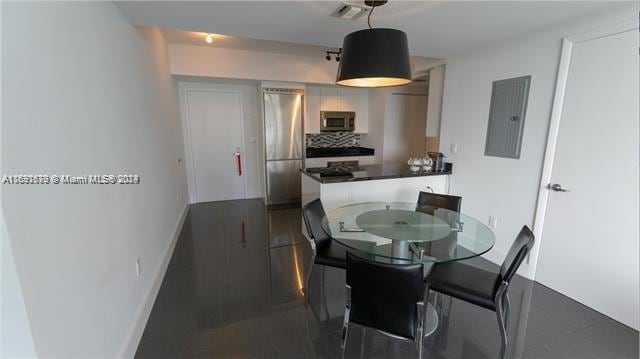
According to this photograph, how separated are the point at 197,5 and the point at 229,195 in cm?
393

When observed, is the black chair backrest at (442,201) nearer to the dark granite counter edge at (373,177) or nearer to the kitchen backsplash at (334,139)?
the dark granite counter edge at (373,177)

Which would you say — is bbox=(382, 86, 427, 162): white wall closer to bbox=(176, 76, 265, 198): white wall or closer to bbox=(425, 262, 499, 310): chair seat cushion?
bbox=(176, 76, 265, 198): white wall

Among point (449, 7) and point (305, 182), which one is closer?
point (449, 7)

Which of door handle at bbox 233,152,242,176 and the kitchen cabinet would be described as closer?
door handle at bbox 233,152,242,176

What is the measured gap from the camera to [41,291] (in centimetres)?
100

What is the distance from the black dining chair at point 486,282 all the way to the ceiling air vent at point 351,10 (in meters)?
1.86

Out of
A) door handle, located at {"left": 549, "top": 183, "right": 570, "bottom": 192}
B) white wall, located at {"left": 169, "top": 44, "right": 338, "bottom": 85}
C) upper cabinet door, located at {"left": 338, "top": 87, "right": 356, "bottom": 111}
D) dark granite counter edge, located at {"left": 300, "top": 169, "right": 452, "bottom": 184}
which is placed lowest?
dark granite counter edge, located at {"left": 300, "top": 169, "right": 452, "bottom": 184}

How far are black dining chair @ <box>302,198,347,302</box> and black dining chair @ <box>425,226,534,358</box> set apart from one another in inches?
25.9

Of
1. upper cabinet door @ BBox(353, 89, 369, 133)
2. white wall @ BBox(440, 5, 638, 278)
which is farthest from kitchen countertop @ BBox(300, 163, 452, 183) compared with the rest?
upper cabinet door @ BBox(353, 89, 369, 133)

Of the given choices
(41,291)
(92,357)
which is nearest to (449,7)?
(41,291)

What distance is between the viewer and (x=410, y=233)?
2.01 meters

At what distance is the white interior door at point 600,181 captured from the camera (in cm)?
194

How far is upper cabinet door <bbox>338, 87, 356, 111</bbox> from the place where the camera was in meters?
5.38

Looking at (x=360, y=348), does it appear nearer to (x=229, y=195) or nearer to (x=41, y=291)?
(x=41, y=291)
